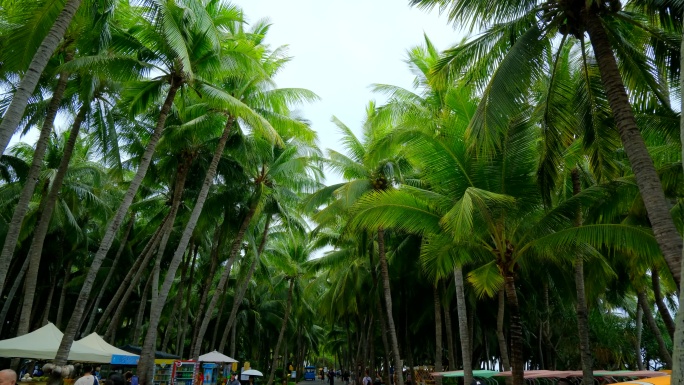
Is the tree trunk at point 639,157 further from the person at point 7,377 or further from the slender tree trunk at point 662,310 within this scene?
the slender tree trunk at point 662,310

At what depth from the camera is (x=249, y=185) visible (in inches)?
848

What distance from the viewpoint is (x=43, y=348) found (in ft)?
40.2

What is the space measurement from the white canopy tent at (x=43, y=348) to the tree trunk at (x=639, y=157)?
12.7 metres

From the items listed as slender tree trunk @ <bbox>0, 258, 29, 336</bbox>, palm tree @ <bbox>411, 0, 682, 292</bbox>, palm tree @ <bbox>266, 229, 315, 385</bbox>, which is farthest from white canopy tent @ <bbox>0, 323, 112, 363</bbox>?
palm tree @ <bbox>266, 229, 315, 385</bbox>

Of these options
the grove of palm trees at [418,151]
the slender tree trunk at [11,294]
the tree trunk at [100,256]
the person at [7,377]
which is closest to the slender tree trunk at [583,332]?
the grove of palm trees at [418,151]

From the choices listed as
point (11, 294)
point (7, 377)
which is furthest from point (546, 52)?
point (11, 294)

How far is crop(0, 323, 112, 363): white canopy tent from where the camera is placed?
11914 millimetres

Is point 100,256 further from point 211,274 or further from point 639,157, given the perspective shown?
point 639,157

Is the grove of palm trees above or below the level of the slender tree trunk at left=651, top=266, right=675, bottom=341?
above

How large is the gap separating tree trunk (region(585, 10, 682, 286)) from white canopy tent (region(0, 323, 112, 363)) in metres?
12.7

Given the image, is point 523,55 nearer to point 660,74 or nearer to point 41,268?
A: point 660,74

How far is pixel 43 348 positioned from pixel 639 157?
1330 centimetres

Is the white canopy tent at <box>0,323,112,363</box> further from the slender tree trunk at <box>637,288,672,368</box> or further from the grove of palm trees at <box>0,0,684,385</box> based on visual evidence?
the slender tree trunk at <box>637,288,672,368</box>

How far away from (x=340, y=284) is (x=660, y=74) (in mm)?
19287
